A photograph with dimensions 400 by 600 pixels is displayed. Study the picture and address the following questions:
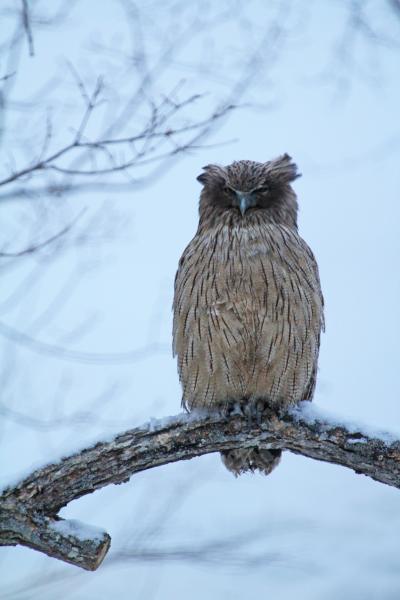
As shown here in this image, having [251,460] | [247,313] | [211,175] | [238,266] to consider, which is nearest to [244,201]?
[211,175]

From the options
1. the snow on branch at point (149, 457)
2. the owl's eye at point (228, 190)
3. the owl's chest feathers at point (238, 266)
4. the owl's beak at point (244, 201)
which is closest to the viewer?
the snow on branch at point (149, 457)

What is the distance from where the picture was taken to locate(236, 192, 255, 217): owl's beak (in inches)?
165

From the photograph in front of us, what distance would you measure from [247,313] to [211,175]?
1037 millimetres

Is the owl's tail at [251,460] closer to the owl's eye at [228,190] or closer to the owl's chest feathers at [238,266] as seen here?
the owl's chest feathers at [238,266]

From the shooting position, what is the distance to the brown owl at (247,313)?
12.7 ft

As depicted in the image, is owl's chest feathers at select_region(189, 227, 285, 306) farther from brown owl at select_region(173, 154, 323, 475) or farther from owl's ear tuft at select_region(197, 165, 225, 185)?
owl's ear tuft at select_region(197, 165, 225, 185)

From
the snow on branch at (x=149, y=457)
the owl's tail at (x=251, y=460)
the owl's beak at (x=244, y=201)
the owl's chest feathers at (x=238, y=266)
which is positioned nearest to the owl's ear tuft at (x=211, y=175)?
the owl's beak at (x=244, y=201)

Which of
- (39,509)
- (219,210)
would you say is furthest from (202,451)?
(219,210)

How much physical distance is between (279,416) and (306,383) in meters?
0.43

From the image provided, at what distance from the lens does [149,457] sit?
3.31 m

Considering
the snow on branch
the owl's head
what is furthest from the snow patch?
the owl's head

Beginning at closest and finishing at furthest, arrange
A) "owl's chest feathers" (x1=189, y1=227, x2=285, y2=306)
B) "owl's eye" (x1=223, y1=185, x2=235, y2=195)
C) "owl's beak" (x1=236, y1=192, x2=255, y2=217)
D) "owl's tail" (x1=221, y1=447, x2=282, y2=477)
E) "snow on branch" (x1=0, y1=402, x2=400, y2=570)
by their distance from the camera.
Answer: "snow on branch" (x1=0, y1=402, x2=400, y2=570)
"owl's chest feathers" (x1=189, y1=227, x2=285, y2=306)
"owl's tail" (x1=221, y1=447, x2=282, y2=477)
"owl's beak" (x1=236, y1=192, x2=255, y2=217)
"owl's eye" (x1=223, y1=185, x2=235, y2=195)

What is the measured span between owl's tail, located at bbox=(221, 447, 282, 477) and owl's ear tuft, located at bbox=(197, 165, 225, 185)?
5.19ft

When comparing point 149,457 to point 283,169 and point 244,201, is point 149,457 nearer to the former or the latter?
point 244,201
